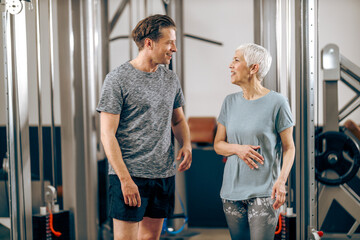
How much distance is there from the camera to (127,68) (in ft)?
5.67

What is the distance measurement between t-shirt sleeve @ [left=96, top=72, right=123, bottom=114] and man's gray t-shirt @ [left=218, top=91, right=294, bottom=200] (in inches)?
21.1

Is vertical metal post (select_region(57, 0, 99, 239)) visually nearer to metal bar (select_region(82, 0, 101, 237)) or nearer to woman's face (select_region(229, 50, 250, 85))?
metal bar (select_region(82, 0, 101, 237))

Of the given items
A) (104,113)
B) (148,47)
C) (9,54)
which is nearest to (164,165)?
(104,113)

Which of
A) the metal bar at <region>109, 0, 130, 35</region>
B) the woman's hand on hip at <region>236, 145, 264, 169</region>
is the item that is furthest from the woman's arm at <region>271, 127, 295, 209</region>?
the metal bar at <region>109, 0, 130, 35</region>

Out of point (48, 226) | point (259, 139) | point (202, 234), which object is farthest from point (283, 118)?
point (202, 234)

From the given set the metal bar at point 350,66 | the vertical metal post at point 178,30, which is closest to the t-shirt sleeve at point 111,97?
the vertical metal post at point 178,30

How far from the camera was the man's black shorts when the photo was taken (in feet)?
5.67

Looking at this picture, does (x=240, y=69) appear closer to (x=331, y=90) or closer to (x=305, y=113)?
(x=305, y=113)

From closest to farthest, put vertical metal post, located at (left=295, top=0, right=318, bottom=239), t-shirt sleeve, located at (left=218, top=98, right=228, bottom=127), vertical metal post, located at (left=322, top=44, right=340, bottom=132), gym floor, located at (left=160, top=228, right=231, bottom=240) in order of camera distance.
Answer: t-shirt sleeve, located at (left=218, top=98, right=228, bottom=127) < vertical metal post, located at (left=295, top=0, right=318, bottom=239) < vertical metal post, located at (left=322, top=44, right=340, bottom=132) < gym floor, located at (left=160, top=228, right=231, bottom=240)

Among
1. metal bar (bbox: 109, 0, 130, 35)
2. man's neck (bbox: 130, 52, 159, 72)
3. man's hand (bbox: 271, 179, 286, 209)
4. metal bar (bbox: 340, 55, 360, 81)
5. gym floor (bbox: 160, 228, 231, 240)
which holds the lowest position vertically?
gym floor (bbox: 160, 228, 231, 240)

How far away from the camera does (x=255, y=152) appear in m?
1.74

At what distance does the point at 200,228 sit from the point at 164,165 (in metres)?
1.88

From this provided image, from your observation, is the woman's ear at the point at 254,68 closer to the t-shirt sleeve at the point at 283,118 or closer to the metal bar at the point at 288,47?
the t-shirt sleeve at the point at 283,118

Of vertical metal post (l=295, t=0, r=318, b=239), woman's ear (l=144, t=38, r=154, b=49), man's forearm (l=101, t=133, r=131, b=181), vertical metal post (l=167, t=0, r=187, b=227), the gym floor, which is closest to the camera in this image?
man's forearm (l=101, t=133, r=131, b=181)
